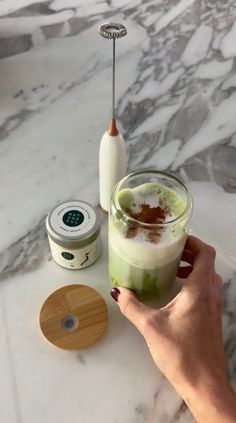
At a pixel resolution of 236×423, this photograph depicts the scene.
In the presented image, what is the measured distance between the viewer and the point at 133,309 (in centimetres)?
69

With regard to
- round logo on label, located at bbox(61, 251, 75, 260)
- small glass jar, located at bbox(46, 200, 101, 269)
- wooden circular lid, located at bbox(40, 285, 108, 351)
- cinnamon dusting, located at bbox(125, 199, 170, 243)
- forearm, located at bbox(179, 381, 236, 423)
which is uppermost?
cinnamon dusting, located at bbox(125, 199, 170, 243)

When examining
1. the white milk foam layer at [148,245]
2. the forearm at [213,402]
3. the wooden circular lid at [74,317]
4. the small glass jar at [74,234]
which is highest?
the white milk foam layer at [148,245]

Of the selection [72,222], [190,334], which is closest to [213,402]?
[190,334]

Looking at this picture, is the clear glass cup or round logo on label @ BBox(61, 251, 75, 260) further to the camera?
round logo on label @ BBox(61, 251, 75, 260)

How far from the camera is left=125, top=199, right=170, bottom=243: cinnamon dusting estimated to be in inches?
26.2

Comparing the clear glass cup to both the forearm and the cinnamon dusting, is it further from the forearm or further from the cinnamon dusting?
the forearm

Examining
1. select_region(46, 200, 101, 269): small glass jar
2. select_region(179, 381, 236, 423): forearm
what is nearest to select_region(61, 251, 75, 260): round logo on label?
select_region(46, 200, 101, 269): small glass jar

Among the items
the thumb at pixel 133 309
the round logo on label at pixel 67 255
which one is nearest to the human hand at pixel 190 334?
the thumb at pixel 133 309

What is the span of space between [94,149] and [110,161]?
0.18 m

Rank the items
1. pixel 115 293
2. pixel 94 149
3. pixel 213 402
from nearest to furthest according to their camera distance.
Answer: pixel 213 402 < pixel 115 293 < pixel 94 149

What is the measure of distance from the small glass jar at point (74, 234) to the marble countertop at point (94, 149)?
0.09ft

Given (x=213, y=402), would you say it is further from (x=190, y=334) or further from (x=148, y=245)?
(x=148, y=245)

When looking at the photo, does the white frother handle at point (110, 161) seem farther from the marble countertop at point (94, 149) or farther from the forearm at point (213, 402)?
the forearm at point (213, 402)

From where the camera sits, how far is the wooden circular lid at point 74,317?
2.35 feet
